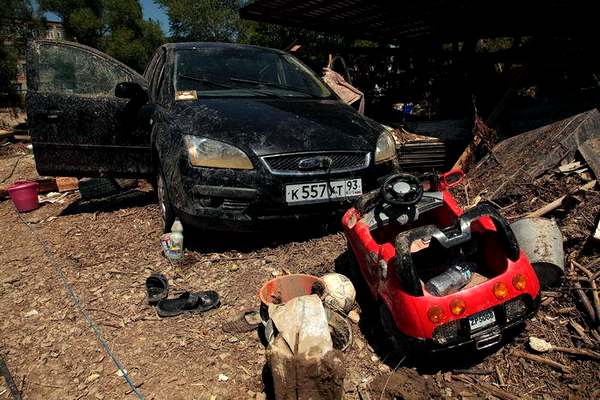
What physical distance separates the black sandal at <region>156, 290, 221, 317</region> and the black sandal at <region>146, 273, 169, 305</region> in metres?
0.07

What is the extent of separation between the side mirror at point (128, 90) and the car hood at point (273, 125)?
68 cm

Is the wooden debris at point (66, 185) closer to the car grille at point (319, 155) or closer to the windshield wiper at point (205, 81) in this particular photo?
the windshield wiper at point (205, 81)

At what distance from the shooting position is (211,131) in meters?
3.25

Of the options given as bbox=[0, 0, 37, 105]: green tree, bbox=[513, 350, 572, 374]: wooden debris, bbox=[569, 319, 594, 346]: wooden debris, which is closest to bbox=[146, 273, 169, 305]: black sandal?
bbox=[513, 350, 572, 374]: wooden debris

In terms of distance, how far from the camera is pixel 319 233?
12.4 feet

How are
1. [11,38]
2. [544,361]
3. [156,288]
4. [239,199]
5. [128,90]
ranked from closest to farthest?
[544,361], [156,288], [239,199], [128,90], [11,38]

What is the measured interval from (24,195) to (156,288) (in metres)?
3.44

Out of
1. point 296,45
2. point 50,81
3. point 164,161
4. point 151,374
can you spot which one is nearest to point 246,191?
point 164,161

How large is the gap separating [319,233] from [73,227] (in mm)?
2859

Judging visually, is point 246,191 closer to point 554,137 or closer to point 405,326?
point 405,326

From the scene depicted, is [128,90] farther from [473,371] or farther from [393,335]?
[473,371]

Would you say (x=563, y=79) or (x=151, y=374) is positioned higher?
(x=563, y=79)

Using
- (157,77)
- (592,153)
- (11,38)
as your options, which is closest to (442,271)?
(592,153)

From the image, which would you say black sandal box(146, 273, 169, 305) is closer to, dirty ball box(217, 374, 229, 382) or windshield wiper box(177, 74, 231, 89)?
dirty ball box(217, 374, 229, 382)
